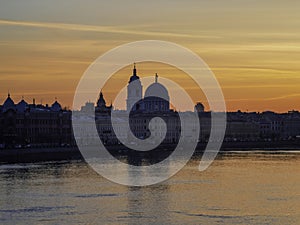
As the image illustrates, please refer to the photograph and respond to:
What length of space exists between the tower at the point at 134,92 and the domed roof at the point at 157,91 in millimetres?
A: 1101

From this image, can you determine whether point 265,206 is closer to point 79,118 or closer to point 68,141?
point 68,141

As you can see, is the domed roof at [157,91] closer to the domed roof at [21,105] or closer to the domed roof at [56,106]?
the domed roof at [56,106]

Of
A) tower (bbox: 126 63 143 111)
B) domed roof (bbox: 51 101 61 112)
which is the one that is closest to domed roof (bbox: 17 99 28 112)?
domed roof (bbox: 51 101 61 112)

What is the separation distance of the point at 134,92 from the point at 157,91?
282 cm

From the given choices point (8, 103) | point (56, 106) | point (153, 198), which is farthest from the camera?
point (56, 106)

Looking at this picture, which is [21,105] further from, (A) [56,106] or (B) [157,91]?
(B) [157,91]

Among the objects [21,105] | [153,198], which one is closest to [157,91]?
[21,105]

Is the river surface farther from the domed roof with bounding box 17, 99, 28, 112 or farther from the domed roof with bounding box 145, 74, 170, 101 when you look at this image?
the domed roof with bounding box 145, 74, 170, 101

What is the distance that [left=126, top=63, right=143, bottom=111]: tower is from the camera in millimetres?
126875

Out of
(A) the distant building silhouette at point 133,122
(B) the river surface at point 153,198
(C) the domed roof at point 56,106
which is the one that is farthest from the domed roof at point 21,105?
(B) the river surface at point 153,198

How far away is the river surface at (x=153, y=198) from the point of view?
32.9 m

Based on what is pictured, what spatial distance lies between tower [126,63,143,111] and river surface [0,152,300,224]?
241 feet

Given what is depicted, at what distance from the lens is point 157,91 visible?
12775 centimetres

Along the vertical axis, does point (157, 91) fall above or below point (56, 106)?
above
